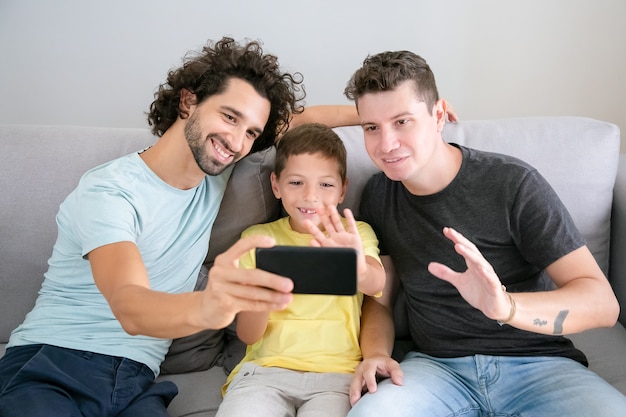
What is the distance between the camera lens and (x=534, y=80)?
2.16m

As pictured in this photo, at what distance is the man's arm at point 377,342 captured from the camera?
1.40 meters

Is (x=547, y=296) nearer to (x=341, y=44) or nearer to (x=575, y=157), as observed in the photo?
(x=575, y=157)

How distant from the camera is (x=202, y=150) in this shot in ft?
5.16

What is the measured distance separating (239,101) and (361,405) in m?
0.82

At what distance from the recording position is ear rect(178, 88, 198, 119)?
1.69 m

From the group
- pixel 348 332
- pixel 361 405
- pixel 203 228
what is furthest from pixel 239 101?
pixel 361 405

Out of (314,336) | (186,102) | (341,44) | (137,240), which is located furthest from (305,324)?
(341,44)

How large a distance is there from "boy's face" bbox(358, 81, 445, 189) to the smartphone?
1.55 feet

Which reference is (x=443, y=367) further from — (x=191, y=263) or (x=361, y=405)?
(x=191, y=263)

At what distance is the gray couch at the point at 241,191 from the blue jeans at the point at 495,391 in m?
0.32

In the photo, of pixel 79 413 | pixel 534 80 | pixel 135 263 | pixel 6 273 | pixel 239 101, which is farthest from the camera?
pixel 534 80

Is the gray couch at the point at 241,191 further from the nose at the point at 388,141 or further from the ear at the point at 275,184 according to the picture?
the nose at the point at 388,141

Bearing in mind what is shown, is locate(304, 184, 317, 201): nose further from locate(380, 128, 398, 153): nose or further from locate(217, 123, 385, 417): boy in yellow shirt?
locate(380, 128, 398, 153): nose

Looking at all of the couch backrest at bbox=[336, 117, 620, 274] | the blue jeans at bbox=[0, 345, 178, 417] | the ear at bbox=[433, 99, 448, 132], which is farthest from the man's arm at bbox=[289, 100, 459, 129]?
the blue jeans at bbox=[0, 345, 178, 417]
